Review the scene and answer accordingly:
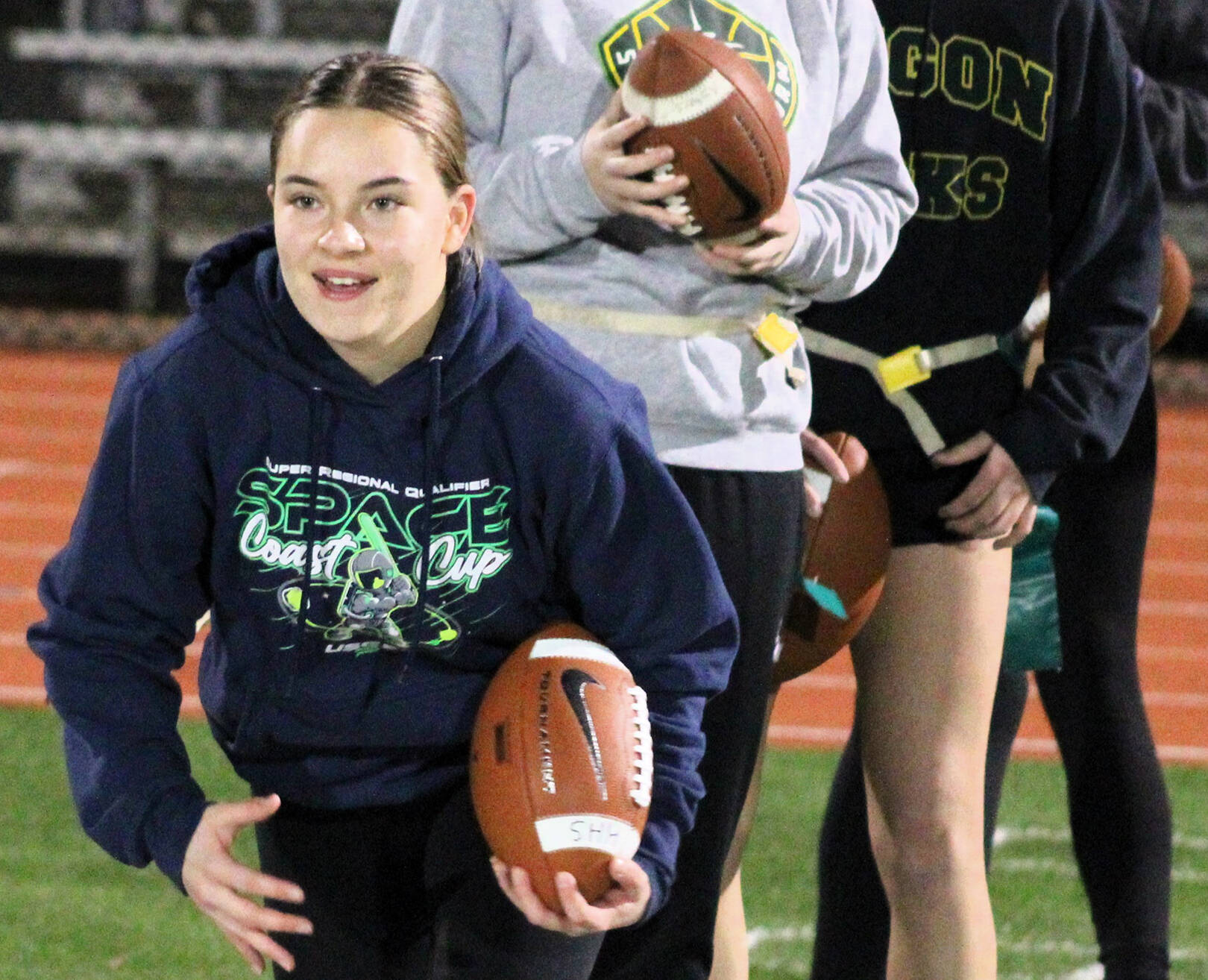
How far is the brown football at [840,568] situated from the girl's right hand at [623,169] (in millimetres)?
656

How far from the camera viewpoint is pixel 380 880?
99.9 inches

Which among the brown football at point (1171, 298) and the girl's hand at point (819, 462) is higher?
the brown football at point (1171, 298)

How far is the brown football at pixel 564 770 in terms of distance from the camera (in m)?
2.31

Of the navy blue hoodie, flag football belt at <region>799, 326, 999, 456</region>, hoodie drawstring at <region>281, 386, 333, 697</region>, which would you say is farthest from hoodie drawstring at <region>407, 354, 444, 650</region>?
flag football belt at <region>799, 326, 999, 456</region>

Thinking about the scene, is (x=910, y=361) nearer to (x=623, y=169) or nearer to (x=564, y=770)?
(x=623, y=169)

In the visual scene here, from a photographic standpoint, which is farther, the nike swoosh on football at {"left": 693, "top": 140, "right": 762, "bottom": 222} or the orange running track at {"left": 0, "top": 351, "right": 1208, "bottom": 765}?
the orange running track at {"left": 0, "top": 351, "right": 1208, "bottom": 765}

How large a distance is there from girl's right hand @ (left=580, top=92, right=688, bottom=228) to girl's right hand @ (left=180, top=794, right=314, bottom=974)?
839mm

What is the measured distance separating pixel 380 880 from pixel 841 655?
16.1ft

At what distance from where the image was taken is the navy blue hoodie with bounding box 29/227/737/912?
239 cm

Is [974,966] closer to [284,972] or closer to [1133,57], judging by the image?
[284,972]

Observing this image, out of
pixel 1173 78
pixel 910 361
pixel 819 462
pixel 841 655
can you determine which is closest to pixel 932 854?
pixel 819 462

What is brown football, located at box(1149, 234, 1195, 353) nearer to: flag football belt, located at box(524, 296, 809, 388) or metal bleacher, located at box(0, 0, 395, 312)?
flag football belt, located at box(524, 296, 809, 388)

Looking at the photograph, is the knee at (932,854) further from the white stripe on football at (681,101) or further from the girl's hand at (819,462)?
the white stripe on football at (681,101)

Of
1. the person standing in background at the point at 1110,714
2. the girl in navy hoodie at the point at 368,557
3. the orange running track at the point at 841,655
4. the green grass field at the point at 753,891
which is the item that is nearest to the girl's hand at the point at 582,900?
the girl in navy hoodie at the point at 368,557
